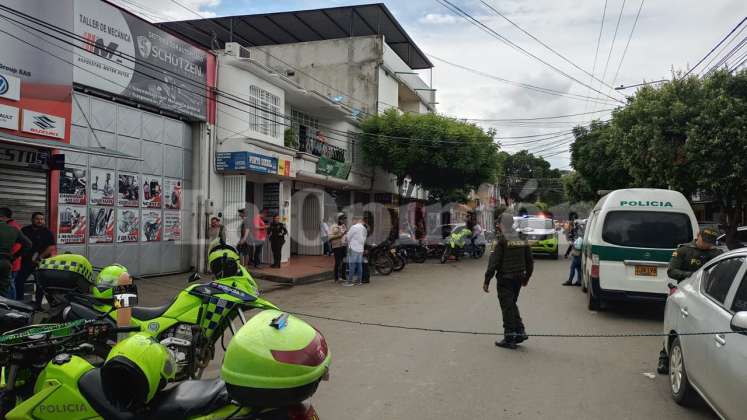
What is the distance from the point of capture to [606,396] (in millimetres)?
4652

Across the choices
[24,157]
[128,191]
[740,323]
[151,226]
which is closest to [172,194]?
[151,226]

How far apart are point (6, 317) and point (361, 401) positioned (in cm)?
270

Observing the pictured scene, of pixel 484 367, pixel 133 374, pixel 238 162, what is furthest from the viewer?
pixel 238 162

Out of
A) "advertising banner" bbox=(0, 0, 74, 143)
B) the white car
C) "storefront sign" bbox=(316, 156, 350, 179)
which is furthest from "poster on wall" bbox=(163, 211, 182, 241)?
the white car

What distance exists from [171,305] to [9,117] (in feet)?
20.2

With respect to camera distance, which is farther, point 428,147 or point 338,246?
point 428,147

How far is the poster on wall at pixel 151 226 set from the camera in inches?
468

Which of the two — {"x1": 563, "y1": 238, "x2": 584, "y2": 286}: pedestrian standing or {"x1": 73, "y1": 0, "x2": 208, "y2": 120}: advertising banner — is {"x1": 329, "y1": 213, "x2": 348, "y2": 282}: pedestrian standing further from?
{"x1": 563, "y1": 238, "x2": 584, "y2": 286}: pedestrian standing

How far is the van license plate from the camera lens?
316 inches

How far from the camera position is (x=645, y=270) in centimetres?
805

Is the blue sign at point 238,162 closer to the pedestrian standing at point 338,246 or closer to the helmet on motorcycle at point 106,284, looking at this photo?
the pedestrian standing at point 338,246

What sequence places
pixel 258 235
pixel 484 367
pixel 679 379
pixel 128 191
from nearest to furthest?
1. pixel 679 379
2. pixel 484 367
3. pixel 128 191
4. pixel 258 235

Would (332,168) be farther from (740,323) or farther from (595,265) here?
(740,323)

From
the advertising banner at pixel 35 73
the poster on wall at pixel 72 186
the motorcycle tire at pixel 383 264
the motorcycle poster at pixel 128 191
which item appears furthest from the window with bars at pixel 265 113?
the advertising banner at pixel 35 73
